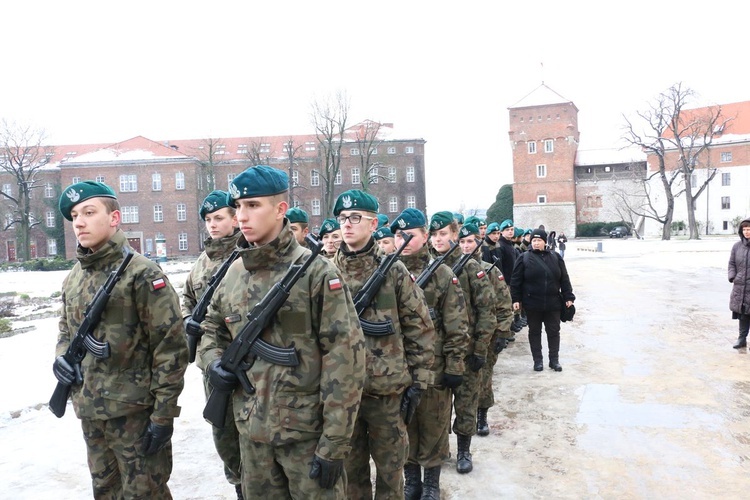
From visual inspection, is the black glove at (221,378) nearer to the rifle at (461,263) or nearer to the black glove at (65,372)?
the black glove at (65,372)

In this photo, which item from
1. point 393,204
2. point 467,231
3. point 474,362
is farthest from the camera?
point 393,204

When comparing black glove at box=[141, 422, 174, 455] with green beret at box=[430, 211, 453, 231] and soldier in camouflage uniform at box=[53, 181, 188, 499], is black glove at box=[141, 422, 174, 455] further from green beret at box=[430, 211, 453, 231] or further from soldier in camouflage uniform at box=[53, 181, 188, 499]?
green beret at box=[430, 211, 453, 231]

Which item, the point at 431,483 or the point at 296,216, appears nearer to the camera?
the point at 431,483

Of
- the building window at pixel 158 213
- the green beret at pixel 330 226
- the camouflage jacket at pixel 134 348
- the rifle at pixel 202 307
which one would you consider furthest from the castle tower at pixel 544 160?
the camouflage jacket at pixel 134 348

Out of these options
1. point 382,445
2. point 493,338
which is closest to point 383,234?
point 493,338

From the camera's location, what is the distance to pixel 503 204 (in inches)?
2694

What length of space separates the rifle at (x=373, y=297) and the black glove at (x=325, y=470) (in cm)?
108

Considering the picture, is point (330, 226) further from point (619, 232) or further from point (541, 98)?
point (541, 98)

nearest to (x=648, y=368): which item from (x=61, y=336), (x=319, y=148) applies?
(x=61, y=336)

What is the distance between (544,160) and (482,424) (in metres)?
63.3

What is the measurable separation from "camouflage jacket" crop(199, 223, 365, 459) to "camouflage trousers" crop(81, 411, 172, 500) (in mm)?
860

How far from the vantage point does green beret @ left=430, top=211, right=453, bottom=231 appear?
4996 millimetres

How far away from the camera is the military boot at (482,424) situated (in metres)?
5.38

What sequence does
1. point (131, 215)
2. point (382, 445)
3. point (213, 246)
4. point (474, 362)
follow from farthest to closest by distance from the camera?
point (131, 215) < point (474, 362) < point (213, 246) < point (382, 445)
